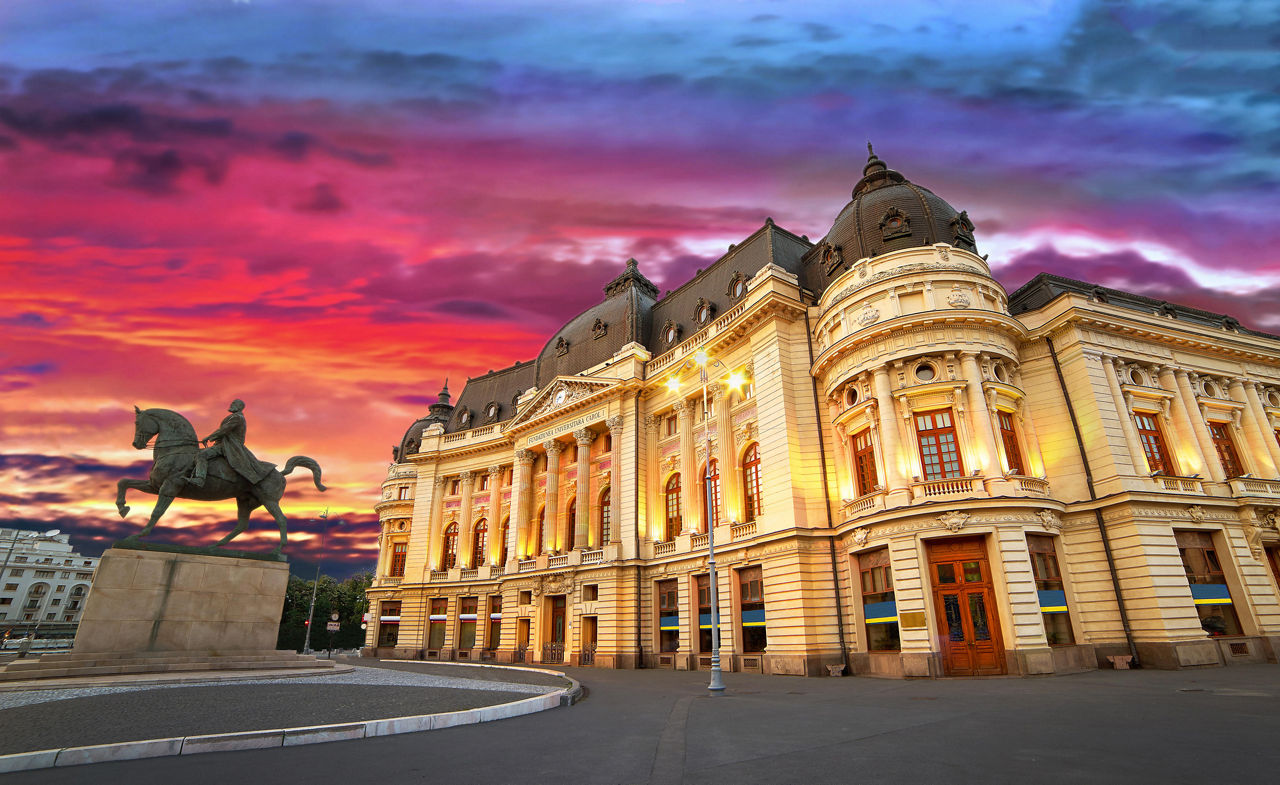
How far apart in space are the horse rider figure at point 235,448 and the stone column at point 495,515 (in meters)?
27.1

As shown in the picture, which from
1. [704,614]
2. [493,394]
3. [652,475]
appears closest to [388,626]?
[493,394]

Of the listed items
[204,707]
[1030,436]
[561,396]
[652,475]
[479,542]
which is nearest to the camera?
[204,707]

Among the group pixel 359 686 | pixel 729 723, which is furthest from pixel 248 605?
pixel 729 723

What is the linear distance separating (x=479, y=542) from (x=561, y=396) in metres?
16.5

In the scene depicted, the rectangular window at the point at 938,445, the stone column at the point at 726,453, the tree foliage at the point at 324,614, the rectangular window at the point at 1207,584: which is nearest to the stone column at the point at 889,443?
the rectangular window at the point at 938,445

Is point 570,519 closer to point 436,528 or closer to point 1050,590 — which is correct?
point 436,528

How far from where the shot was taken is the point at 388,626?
2154 inches

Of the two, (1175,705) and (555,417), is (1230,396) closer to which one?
(1175,705)

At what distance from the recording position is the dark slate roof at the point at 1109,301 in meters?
31.8

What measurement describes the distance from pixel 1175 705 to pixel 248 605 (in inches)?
1067

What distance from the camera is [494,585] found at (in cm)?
4734

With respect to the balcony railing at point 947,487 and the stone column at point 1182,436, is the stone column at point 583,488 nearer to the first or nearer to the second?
the balcony railing at point 947,487

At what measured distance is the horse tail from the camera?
24281 mm

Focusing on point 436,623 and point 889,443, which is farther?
point 436,623
